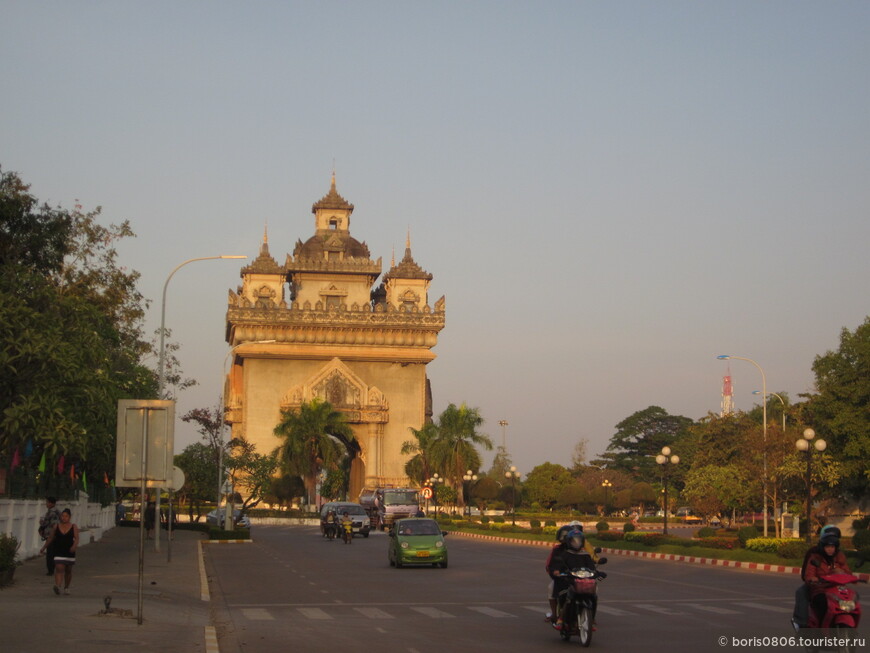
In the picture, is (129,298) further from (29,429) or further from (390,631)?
(390,631)

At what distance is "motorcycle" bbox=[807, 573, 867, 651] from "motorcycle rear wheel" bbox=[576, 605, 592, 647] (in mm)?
2976

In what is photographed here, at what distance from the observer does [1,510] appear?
2436 centimetres

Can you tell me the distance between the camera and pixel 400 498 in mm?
58656

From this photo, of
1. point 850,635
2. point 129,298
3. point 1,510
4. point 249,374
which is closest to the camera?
point 850,635

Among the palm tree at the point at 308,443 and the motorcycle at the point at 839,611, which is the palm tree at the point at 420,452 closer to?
the palm tree at the point at 308,443

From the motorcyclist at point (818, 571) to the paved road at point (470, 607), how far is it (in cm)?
204

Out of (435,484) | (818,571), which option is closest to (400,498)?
(435,484)

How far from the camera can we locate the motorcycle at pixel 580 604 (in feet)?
44.8

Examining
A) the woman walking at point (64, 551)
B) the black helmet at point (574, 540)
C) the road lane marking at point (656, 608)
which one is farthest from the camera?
the woman walking at point (64, 551)

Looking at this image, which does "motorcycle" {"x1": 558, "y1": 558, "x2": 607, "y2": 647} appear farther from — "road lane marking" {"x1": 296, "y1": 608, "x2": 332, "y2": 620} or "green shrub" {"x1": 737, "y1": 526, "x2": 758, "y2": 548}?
"green shrub" {"x1": 737, "y1": 526, "x2": 758, "y2": 548}

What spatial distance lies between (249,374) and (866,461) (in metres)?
48.8

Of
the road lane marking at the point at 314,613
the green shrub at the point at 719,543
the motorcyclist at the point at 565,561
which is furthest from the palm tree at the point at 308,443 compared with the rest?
the motorcyclist at the point at 565,561

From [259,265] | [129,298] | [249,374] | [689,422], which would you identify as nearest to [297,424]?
[249,374]

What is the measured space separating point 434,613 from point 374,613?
89cm
